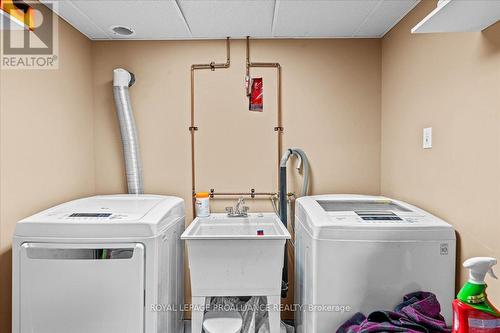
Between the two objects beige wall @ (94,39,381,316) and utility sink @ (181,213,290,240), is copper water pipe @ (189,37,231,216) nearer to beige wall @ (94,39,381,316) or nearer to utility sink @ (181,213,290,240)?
beige wall @ (94,39,381,316)

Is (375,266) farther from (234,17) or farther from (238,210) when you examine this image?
(234,17)

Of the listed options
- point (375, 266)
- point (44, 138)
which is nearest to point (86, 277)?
point (44, 138)

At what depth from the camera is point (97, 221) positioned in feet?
4.74

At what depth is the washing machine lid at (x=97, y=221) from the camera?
1.42 metres

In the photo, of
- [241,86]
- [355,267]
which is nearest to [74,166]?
[241,86]

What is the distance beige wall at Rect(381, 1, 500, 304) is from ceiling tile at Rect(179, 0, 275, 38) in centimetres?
86

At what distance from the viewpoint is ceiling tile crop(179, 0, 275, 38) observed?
5.67 feet

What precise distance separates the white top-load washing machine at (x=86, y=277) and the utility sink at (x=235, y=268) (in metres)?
0.20

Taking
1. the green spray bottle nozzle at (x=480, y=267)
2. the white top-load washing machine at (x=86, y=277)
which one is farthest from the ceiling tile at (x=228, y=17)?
the green spray bottle nozzle at (x=480, y=267)

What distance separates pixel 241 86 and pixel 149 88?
66 centimetres

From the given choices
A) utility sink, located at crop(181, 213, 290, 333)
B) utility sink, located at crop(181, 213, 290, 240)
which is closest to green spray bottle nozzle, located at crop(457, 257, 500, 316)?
utility sink, located at crop(181, 213, 290, 333)

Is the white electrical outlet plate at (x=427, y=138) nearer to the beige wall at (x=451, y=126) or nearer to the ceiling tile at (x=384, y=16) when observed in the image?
the beige wall at (x=451, y=126)

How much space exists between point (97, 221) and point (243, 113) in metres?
1.22

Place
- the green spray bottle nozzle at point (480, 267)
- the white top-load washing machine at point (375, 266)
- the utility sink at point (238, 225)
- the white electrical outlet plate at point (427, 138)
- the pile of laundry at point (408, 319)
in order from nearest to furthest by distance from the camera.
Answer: the green spray bottle nozzle at point (480, 267), the pile of laundry at point (408, 319), the white top-load washing machine at point (375, 266), the white electrical outlet plate at point (427, 138), the utility sink at point (238, 225)
